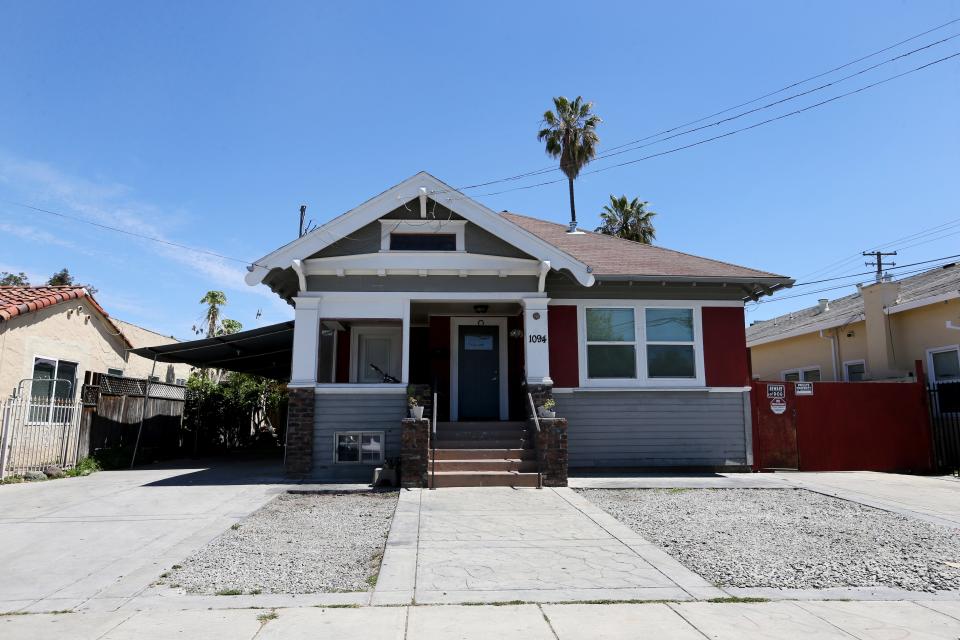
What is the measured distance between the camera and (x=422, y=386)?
1172cm

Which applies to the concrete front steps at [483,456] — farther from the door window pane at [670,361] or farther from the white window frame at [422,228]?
the white window frame at [422,228]

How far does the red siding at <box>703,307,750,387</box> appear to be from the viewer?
13.0 meters

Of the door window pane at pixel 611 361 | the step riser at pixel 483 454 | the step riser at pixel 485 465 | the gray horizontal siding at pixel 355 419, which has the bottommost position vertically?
the step riser at pixel 485 465

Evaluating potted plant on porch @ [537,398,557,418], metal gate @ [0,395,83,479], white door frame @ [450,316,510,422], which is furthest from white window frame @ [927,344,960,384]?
metal gate @ [0,395,83,479]

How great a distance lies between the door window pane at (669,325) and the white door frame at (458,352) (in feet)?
10.4

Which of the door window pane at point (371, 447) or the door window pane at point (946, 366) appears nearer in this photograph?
the door window pane at point (371, 447)

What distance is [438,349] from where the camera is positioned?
14.1 m

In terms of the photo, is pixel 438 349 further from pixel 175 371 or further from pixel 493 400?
pixel 175 371

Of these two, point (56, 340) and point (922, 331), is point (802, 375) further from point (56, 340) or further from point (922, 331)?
point (56, 340)

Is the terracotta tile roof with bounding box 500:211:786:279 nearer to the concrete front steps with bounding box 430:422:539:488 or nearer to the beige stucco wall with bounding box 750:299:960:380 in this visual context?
the concrete front steps with bounding box 430:422:539:488

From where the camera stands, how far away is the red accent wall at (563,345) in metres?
12.7

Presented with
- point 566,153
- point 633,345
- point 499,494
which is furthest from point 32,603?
point 566,153

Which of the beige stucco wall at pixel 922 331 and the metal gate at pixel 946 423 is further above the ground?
the beige stucco wall at pixel 922 331

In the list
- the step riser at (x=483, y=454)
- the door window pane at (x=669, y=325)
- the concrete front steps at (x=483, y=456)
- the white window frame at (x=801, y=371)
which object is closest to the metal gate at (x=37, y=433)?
the concrete front steps at (x=483, y=456)
